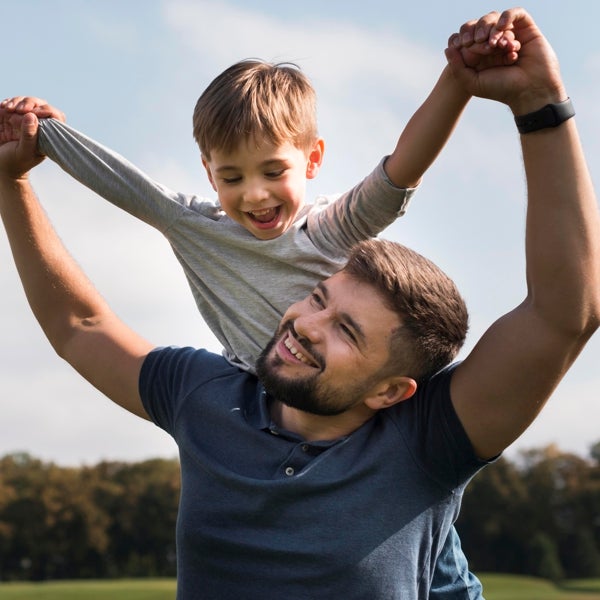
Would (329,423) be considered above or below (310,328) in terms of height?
below

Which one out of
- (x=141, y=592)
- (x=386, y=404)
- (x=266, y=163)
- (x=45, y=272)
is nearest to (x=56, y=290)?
(x=45, y=272)

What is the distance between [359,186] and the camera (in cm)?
432

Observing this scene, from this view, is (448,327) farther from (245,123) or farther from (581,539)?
(581,539)

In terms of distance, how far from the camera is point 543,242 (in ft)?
11.3

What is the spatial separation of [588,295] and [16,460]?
77.0 meters

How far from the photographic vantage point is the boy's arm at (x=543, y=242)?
3434mm

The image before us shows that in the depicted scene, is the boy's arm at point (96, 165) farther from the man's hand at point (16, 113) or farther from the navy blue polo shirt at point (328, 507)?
the navy blue polo shirt at point (328, 507)

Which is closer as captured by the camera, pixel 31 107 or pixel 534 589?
pixel 31 107

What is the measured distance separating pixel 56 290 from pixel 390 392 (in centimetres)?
155

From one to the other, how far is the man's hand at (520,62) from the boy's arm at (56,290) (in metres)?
1.86

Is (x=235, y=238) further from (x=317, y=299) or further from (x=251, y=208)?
(x=317, y=299)

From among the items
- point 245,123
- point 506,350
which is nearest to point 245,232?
point 245,123

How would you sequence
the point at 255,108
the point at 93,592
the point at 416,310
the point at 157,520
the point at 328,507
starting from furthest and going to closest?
the point at 157,520 → the point at 93,592 → the point at 255,108 → the point at 416,310 → the point at 328,507

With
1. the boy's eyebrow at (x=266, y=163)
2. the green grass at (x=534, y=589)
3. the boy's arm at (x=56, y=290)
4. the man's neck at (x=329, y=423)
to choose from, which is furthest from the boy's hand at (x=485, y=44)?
the green grass at (x=534, y=589)
